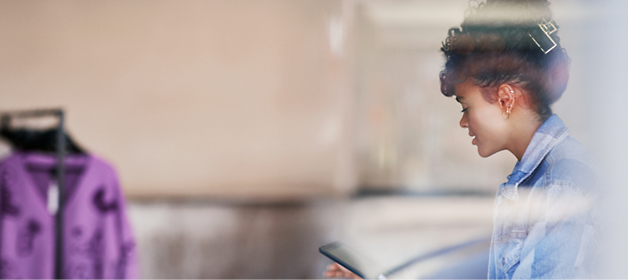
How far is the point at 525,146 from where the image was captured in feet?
1.34

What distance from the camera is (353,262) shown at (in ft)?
2.20

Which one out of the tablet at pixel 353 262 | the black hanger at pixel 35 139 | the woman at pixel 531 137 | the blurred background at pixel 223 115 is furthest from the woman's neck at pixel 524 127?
the black hanger at pixel 35 139

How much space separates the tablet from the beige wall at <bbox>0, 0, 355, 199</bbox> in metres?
0.93

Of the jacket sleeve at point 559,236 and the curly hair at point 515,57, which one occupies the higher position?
the curly hair at point 515,57

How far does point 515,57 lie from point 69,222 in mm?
1273

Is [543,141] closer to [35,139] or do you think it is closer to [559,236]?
[559,236]

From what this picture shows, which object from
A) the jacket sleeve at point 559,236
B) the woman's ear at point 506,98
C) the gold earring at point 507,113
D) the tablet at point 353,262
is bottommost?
the tablet at point 353,262

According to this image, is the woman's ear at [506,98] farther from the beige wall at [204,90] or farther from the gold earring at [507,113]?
the beige wall at [204,90]

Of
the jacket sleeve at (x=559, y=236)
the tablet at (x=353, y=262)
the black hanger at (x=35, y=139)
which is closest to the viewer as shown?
the jacket sleeve at (x=559, y=236)

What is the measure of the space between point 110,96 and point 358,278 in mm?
1444

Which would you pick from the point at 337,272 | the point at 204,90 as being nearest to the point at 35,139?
the point at 204,90

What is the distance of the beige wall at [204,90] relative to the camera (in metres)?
1.64

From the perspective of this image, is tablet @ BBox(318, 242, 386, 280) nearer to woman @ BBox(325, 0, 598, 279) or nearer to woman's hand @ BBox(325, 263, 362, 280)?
woman's hand @ BBox(325, 263, 362, 280)

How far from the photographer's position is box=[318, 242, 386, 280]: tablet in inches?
25.0
